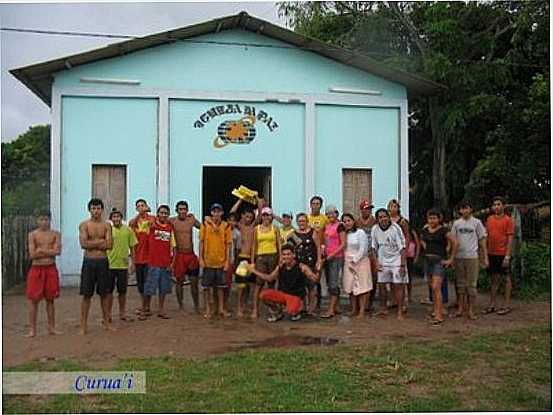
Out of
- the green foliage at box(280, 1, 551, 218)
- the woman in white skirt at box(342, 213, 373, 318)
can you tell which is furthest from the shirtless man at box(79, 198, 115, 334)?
the green foliage at box(280, 1, 551, 218)

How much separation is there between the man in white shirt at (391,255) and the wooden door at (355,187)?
2.95 meters

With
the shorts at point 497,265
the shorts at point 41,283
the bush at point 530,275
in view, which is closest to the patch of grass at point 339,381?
the shorts at point 41,283

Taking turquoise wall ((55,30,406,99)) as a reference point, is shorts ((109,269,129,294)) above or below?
below

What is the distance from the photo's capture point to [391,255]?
877 centimetres

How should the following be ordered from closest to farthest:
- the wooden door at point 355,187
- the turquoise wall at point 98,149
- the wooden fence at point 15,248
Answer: the wooden fence at point 15,248, the turquoise wall at point 98,149, the wooden door at point 355,187

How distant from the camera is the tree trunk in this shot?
16.4 meters

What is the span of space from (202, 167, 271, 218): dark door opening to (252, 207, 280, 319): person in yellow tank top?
130 inches

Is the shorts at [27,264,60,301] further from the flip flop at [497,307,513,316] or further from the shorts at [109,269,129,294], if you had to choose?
the flip flop at [497,307,513,316]

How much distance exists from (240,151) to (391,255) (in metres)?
3.63

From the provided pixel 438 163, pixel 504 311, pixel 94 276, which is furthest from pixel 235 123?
pixel 438 163

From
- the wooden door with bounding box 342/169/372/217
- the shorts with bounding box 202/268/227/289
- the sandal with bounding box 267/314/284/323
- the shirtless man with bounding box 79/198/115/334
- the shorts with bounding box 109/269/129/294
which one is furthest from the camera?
the wooden door with bounding box 342/169/372/217

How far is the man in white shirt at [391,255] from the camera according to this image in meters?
8.75

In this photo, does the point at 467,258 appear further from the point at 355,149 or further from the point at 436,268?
the point at 355,149

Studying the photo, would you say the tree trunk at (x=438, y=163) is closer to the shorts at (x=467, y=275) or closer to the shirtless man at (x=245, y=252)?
the shorts at (x=467, y=275)
